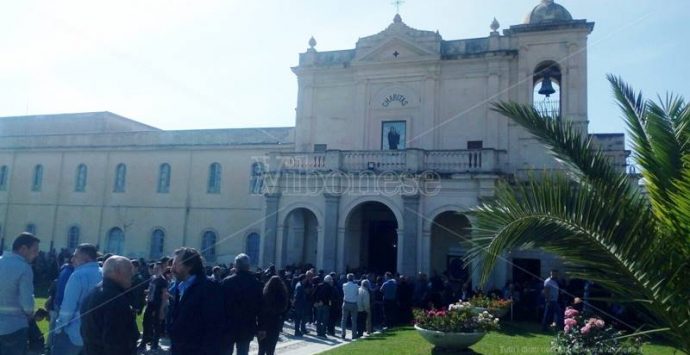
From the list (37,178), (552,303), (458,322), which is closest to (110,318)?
(458,322)

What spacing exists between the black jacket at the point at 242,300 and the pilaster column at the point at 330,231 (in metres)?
12.9

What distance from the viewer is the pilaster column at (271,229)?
22125mm

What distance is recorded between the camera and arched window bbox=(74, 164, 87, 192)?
33.9 metres

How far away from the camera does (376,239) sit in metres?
24.4

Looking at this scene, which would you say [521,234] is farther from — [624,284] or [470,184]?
[470,184]

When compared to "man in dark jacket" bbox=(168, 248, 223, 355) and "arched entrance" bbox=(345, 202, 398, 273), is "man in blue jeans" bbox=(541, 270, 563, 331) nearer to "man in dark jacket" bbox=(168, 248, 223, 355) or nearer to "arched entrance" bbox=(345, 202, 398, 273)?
"arched entrance" bbox=(345, 202, 398, 273)

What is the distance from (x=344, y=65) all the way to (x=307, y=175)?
626 centimetres

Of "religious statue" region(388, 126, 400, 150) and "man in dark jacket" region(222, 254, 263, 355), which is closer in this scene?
"man in dark jacket" region(222, 254, 263, 355)

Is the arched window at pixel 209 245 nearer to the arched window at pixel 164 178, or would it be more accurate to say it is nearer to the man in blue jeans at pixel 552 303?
the arched window at pixel 164 178

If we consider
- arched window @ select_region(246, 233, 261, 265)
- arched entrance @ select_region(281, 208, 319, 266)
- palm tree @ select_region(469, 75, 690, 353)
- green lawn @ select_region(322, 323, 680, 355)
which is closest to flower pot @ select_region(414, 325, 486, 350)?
green lawn @ select_region(322, 323, 680, 355)

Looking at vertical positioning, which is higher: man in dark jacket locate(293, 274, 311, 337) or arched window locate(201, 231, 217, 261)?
arched window locate(201, 231, 217, 261)

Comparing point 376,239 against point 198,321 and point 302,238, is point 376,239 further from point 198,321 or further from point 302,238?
point 198,321

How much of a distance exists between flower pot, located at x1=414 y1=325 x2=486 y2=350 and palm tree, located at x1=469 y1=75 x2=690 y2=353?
189 inches

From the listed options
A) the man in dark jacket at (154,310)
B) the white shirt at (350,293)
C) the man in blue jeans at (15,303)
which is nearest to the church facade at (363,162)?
the white shirt at (350,293)
